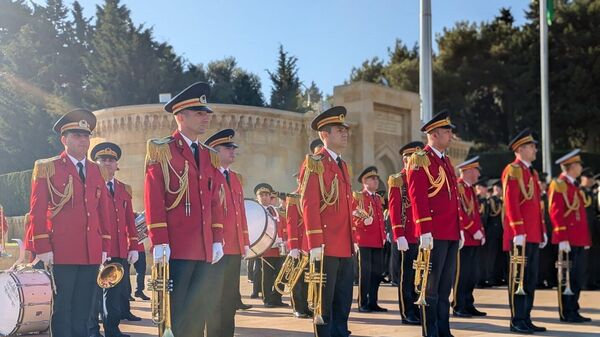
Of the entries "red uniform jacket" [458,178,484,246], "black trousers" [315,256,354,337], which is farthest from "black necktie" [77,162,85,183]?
"red uniform jacket" [458,178,484,246]

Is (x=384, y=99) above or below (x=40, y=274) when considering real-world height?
above

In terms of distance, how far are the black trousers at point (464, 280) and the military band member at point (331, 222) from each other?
3.26 meters

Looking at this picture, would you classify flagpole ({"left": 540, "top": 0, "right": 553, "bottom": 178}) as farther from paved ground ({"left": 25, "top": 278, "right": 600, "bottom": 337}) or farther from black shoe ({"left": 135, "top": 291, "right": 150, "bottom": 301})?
black shoe ({"left": 135, "top": 291, "right": 150, "bottom": 301})

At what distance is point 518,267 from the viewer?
26.0 feet

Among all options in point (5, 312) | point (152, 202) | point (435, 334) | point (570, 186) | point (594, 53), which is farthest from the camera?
point (594, 53)

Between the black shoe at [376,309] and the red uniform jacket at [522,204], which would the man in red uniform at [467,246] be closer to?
the black shoe at [376,309]

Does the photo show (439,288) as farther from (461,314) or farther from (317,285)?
(461,314)

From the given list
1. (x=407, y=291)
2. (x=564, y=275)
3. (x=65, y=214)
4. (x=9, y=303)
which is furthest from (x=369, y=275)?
(x=65, y=214)

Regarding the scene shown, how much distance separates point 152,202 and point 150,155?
347mm

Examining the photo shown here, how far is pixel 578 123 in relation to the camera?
43.3m

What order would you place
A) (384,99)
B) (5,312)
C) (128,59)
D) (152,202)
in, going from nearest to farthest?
(152,202) → (5,312) → (384,99) → (128,59)

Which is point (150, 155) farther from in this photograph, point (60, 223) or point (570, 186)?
point (570, 186)

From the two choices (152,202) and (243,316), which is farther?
(243,316)

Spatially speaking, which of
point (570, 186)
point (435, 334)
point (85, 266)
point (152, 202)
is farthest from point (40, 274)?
point (570, 186)
